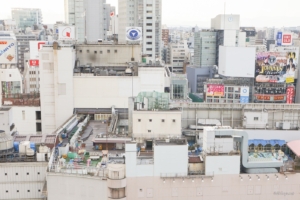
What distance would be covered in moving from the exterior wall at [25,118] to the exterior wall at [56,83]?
1.94 metres

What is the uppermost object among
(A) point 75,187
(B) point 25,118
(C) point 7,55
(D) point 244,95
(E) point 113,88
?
(C) point 7,55

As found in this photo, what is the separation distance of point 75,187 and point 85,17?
9099 cm

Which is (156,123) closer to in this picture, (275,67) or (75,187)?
(75,187)

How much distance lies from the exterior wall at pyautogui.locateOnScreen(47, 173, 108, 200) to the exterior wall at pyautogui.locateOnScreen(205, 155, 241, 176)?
22.1ft

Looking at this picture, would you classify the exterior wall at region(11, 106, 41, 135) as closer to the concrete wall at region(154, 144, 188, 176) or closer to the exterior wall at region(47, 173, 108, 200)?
the exterior wall at region(47, 173, 108, 200)

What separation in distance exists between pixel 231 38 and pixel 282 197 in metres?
90.5

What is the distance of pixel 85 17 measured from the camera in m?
111

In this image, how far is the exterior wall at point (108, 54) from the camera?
4869 cm

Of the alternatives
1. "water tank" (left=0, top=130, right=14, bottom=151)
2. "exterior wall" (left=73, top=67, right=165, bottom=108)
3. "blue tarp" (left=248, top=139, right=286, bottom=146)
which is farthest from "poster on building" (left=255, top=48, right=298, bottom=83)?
"water tank" (left=0, top=130, right=14, bottom=151)

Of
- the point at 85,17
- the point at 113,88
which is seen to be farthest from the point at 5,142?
the point at 85,17

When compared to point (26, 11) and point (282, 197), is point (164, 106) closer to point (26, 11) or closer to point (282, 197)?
point (282, 197)

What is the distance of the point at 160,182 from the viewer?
2588cm

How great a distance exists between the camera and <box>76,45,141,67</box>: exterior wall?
48.7 metres

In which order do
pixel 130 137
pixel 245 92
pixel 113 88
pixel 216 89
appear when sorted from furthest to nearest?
pixel 216 89, pixel 245 92, pixel 113 88, pixel 130 137
